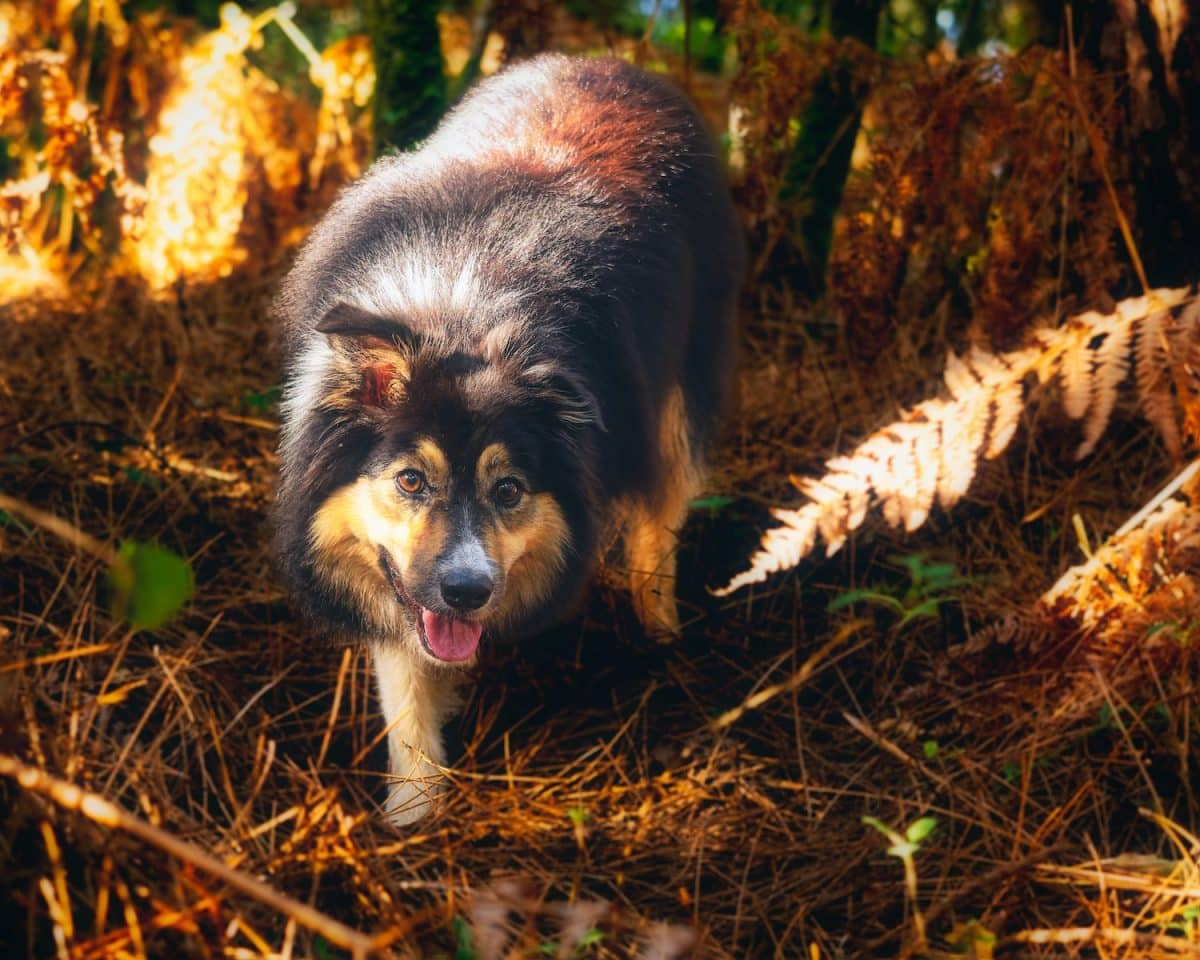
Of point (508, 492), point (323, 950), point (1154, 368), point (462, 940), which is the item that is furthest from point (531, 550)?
point (1154, 368)

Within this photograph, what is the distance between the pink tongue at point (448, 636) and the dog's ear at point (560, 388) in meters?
0.74

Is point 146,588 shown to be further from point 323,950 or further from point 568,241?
point 568,241

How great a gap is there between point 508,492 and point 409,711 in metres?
0.82

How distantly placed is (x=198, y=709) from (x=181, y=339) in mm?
2386

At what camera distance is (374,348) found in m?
3.27

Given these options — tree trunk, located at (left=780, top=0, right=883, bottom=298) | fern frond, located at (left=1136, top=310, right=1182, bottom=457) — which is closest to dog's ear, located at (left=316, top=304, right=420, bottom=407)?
fern frond, located at (left=1136, top=310, right=1182, bottom=457)

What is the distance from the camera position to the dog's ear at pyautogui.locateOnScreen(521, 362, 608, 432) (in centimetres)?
336

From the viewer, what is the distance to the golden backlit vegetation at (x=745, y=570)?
263 centimetres

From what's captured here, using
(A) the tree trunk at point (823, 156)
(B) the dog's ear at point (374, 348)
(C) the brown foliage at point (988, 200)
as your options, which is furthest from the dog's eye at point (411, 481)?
(A) the tree trunk at point (823, 156)

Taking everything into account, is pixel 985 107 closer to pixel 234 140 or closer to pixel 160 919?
pixel 234 140

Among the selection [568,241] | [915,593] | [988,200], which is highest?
[988,200]

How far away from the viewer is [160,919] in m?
2.11

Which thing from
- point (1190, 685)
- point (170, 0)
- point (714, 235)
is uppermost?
point (170, 0)

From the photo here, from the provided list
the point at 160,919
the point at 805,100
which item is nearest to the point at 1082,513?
the point at 805,100
